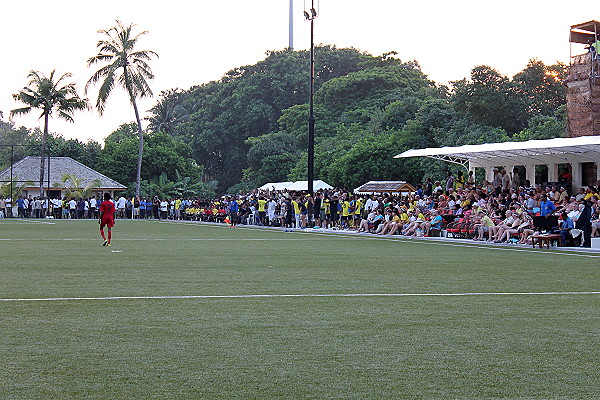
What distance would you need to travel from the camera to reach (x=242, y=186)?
3285 inches

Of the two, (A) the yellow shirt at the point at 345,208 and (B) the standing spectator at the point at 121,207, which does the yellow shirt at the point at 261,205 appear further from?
(B) the standing spectator at the point at 121,207

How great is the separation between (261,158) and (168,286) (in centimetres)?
6696

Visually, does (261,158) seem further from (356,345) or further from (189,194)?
(356,345)

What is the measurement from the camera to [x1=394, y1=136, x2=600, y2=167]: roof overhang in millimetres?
29258

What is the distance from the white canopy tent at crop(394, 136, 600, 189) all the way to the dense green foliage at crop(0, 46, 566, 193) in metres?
9.80

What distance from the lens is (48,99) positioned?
62.9 m

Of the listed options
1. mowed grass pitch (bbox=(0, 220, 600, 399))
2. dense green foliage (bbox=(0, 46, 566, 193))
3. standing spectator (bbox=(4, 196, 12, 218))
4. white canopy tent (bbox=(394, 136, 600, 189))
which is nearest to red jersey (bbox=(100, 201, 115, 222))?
mowed grass pitch (bbox=(0, 220, 600, 399))

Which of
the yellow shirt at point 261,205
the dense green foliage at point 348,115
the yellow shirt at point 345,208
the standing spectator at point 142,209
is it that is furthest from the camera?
the dense green foliage at point 348,115

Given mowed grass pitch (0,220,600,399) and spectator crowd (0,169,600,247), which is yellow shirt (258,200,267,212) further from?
mowed grass pitch (0,220,600,399)

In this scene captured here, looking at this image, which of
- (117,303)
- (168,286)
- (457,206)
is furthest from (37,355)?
(457,206)

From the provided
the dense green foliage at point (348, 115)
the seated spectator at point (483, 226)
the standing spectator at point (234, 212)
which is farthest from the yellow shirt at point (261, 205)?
the seated spectator at point (483, 226)

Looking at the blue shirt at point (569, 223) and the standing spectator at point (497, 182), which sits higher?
the standing spectator at point (497, 182)

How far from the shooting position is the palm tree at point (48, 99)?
205ft

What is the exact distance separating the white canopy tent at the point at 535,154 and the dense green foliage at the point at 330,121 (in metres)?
9.80
